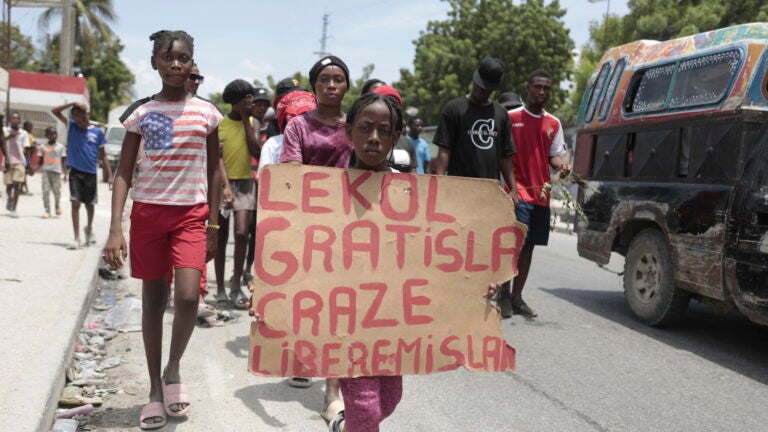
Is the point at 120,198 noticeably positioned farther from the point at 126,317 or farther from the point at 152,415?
the point at 126,317

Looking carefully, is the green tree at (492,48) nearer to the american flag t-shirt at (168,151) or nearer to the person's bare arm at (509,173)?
the person's bare arm at (509,173)

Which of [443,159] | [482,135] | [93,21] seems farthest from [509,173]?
[93,21]

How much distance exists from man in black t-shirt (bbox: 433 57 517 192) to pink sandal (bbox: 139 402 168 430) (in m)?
2.69

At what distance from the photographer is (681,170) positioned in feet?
19.0

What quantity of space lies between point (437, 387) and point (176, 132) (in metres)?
2.14

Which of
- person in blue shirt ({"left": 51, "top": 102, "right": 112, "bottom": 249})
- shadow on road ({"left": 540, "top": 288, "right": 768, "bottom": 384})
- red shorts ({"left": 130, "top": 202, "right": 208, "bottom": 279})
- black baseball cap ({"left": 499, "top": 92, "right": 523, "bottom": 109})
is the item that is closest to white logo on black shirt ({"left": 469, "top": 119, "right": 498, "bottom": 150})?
black baseball cap ({"left": 499, "top": 92, "right": 523, "bottom": 109})

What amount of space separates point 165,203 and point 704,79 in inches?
170

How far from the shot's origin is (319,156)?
3.47 m

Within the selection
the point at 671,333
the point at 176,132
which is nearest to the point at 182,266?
the point at 176,132

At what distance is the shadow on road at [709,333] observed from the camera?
5.21 m

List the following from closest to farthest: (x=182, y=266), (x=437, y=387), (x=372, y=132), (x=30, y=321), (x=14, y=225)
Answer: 1. (x=372, y=132)
2. (x=182, y=266)
3. (x=437, y=387)
4. (x=30, y=321)
5. (x=14, y=225)

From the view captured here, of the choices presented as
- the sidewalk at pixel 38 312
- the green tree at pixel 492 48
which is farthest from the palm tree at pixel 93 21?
the sidewalk at pixel 38 312

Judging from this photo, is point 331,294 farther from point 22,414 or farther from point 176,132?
point 22,414

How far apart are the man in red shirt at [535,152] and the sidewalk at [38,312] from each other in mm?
3552
